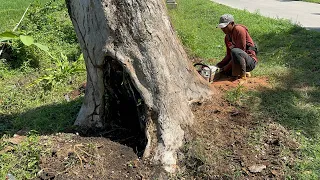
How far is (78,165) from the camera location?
3.52 m

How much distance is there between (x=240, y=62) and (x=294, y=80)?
0.89 m

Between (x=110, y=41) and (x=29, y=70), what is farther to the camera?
(x=29, y=70)

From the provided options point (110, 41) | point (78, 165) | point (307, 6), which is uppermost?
point (110, 41)

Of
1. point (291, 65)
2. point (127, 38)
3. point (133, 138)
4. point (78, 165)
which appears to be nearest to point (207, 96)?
point (133, 138)

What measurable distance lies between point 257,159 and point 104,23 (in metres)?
1.93

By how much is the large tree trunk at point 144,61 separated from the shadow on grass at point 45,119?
2.95 feet

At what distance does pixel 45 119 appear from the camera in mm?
4781

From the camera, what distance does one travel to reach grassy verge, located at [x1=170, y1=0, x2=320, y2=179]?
12.9ft

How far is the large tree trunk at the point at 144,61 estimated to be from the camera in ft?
11.6

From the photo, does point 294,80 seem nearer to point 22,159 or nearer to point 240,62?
point 240,62

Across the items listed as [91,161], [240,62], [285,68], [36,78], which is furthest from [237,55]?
[36,78]

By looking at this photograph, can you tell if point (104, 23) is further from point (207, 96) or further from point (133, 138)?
point (207, 96)

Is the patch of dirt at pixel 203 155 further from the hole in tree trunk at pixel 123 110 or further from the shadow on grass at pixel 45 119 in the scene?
the shadow on grass at pixel 45 119

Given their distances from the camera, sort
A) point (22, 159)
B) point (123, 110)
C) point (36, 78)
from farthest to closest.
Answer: point (36, 78) < point (123, 110) < point (22, 159)
